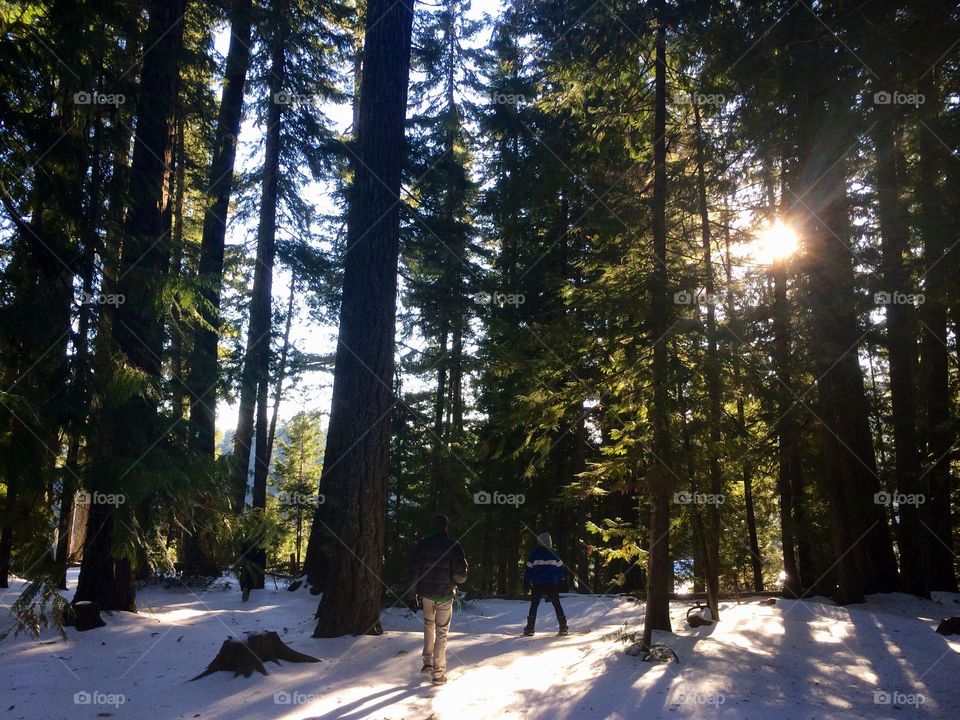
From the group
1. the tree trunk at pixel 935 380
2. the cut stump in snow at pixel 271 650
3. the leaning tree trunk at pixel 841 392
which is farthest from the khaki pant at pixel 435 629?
the tree trunk at pixel 935 380

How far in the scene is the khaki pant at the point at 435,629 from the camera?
25.5ft

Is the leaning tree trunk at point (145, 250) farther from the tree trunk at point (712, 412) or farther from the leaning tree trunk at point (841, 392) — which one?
the leaning tree trunk at point (841, 392)

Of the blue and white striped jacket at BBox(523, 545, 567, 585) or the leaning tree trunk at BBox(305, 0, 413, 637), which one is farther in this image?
the blue and white striped jacket at BBox(523, 545, 567, 585)

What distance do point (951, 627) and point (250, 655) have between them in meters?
10.2

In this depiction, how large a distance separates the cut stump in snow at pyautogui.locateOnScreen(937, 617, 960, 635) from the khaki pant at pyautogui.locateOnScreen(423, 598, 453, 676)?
7739mm

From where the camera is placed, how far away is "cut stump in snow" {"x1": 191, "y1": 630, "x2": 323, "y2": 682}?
292 inches

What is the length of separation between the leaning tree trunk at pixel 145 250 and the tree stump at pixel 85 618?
73cm

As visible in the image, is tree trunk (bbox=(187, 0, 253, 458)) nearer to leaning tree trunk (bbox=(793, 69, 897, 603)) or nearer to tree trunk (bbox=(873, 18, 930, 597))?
leaning tree trunk (bbox=(793, 69, 897, 603))

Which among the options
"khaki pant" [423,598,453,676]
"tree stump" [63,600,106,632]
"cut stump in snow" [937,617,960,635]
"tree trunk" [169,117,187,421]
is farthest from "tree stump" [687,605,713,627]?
"tree stump" [63,600,106,632]

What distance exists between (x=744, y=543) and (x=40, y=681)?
25788 mm

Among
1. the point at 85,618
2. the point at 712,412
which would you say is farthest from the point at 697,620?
the point at 85,618

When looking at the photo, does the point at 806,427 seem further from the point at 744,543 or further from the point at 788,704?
the point at 744,543

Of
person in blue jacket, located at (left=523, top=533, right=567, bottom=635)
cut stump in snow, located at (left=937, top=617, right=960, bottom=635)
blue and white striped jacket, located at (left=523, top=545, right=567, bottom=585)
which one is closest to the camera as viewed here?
cut stump in snow, located at (left=937, top=617, right=960, bottom=635)

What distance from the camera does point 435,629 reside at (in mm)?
8031
